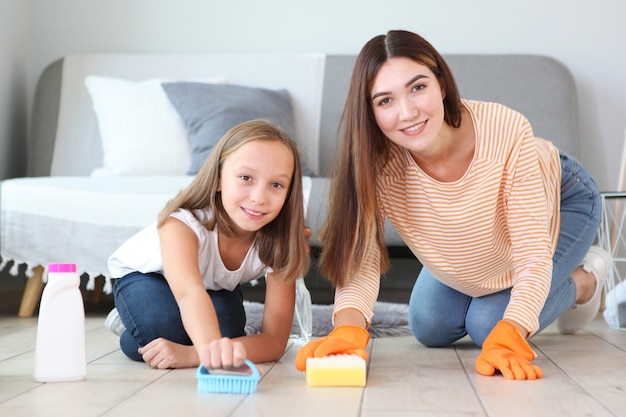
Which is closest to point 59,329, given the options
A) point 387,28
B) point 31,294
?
point 31,294

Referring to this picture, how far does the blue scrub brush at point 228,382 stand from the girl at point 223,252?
154 mm

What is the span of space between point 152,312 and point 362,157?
53 centimetres

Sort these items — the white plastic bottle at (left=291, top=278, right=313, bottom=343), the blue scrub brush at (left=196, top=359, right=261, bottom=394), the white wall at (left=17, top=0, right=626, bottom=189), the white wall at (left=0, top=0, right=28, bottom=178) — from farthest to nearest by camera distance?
the white wall at (left=17, top=0, right=626, bottom=189) → the white wall at (left=0, top=0, right=28, bottom=178) → the white plastic bottle at (left=291, top=278, right=313, bottom=343) → the blue scrub brush at (left=196, top=359, right=261, bottom=394)

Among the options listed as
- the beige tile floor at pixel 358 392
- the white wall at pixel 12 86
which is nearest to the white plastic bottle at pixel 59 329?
the beige tile floor at pixel 358 392

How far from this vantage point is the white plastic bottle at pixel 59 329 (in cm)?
135

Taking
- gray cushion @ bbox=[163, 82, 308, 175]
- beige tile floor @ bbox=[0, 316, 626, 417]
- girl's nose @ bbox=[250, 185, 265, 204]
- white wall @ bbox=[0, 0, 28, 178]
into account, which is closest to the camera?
beige tile floor @ bbox=[0, 316, 626, 417]

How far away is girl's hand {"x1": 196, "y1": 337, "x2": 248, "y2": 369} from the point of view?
1276 millimetres

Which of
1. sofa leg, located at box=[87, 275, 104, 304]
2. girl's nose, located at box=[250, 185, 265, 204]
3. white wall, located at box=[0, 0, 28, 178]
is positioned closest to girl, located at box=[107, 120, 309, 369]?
girl's nose, located at box=[250, 185, 265, 204]

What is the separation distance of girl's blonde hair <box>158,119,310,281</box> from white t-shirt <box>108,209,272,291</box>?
0.07ft

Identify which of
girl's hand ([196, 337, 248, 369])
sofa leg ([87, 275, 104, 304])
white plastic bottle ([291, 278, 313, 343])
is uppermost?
girl's hand ([196, 337, 248, 369])

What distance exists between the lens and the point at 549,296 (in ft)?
5.97

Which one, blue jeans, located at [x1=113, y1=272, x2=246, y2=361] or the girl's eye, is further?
blue jeans, located at [x1=113, y1=272, x2=246, y2=361]

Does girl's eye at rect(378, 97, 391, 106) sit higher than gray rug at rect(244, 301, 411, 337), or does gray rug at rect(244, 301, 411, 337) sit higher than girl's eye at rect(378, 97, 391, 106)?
girl's eye at rect(378, 97, 391, 106)

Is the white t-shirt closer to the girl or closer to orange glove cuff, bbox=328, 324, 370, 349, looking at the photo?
the girl
